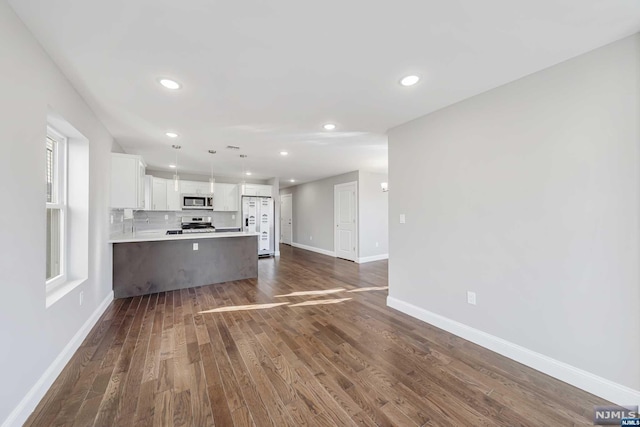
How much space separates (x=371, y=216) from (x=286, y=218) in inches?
172

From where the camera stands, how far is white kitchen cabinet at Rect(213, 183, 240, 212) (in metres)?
6.88

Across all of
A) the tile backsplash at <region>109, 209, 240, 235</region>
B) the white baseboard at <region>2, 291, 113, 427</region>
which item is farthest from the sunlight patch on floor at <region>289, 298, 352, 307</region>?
the tile backsplash at <region>109, 209, 240, 235</region>

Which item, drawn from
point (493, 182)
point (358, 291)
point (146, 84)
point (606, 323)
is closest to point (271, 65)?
point (146, 84)

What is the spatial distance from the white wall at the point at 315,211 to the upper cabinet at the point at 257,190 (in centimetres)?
146

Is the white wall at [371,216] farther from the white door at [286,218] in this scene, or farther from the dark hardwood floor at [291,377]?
the white door at [286,218]

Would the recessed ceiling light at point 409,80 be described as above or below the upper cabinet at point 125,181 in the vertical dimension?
above

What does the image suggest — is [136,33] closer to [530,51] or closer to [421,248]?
Answer: [530,51]

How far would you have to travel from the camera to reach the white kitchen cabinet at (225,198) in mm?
6879

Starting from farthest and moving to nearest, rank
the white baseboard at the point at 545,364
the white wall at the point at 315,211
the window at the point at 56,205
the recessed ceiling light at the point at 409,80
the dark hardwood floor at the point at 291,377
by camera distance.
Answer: the white wall at the point at 315,211
the window at the point at 56,205
the recessed ceiling light at the point at 409,80
the white baseboard at the point at 545,364
the dark hardwood floor at the point at 291,377

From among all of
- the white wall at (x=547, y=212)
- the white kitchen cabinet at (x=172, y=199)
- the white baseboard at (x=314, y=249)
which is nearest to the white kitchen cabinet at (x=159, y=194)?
the white kitchen cabinet at (x=172, y=199)

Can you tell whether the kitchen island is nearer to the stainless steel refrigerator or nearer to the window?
the window

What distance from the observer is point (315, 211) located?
8148 millimetres

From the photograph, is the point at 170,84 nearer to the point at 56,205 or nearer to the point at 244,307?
the point at 56,205

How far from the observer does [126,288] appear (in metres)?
3.78
